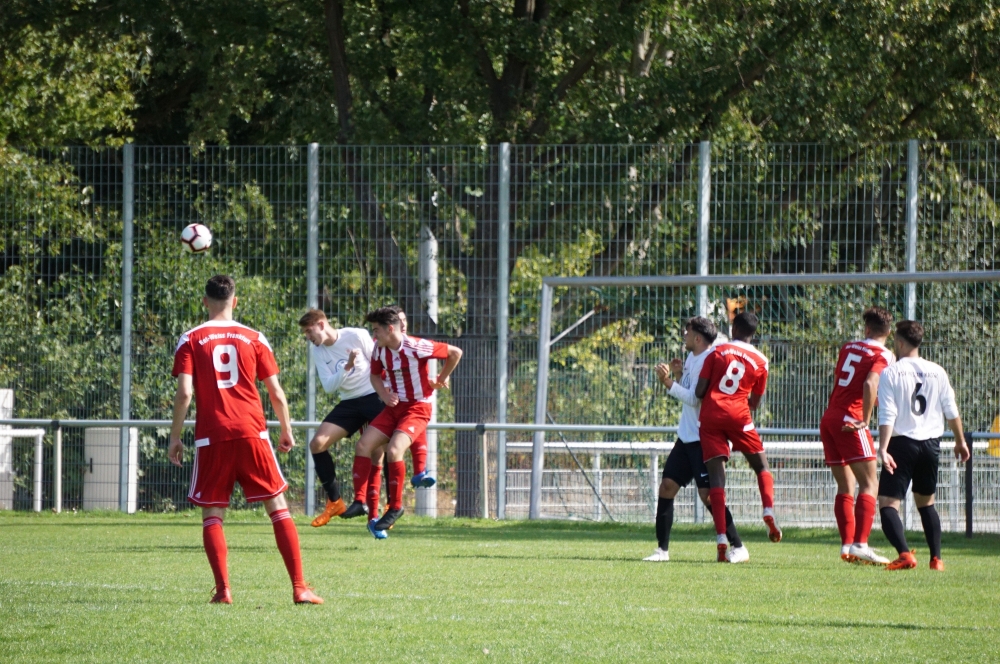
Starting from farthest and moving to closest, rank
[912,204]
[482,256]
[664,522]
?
[482,256]
[912,204]
[664,522]

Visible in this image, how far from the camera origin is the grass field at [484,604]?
20.6ft

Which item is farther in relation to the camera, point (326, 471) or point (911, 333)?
point (326, 471)

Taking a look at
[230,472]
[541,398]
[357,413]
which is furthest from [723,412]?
[541,398]

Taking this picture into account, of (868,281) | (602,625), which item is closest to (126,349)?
(868,281)

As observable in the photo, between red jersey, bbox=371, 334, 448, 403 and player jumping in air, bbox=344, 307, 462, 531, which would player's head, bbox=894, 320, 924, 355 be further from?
red jersey, bbox=371, 334, 448, 403

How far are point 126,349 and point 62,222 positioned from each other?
1769 millimetres

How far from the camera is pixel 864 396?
10.6 metres

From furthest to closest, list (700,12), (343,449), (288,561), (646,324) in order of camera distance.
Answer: (700,12) < (343,449) < (646,324) < (288,561)

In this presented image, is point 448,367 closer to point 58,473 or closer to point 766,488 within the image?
point 766,488

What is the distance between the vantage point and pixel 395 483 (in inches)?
494

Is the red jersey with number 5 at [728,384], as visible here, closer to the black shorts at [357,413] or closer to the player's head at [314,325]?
the black shorts at [357,413]

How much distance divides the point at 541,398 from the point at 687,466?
4.95 metres

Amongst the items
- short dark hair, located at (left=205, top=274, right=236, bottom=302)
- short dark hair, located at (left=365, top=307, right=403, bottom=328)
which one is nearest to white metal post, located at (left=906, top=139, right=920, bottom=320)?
short dark hair, located at (left=365, top=307, right=403, bottom=328)

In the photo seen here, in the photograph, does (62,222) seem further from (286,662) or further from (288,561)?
(286,662)
